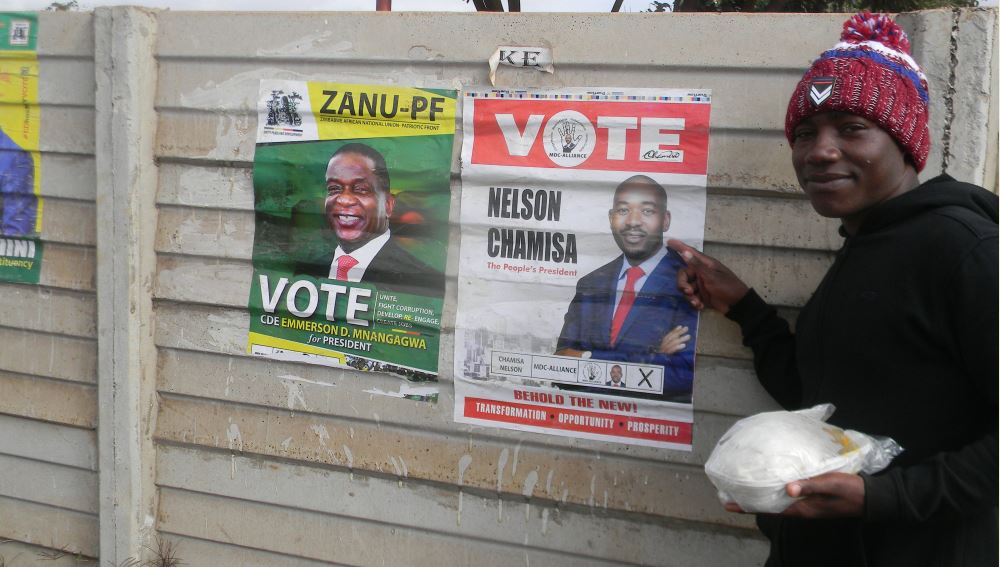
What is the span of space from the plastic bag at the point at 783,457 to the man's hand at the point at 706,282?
713 millimetres

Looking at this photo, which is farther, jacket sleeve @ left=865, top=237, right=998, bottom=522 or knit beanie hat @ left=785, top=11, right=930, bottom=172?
knit beanie hat @ left=785, top=11, right=930, bottom=172

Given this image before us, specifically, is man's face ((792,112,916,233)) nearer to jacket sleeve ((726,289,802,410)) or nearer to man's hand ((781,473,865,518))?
jacket sleeve ((726,289,802,410))

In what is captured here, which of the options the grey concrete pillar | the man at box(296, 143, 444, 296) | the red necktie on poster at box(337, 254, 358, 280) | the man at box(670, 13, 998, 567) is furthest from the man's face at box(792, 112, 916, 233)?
the grey concrete pillar

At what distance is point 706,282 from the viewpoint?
Answer: 2.63 meters

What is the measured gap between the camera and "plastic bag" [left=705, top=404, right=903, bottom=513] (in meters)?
1.81

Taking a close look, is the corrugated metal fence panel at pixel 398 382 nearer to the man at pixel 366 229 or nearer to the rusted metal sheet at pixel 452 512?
the rusted metal sheet at pixel 452 512

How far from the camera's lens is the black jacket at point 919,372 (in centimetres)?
174

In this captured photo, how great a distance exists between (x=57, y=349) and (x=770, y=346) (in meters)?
2.80

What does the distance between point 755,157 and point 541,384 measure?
994 mm

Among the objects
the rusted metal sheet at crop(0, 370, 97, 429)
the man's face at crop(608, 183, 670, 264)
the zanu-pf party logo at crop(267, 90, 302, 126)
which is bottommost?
the rusted metal sheet at crop(0, 370, 97, 429)

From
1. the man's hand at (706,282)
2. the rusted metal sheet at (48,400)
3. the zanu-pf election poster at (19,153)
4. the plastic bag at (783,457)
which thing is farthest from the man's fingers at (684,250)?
the zanu-pf election poster at (19,153)

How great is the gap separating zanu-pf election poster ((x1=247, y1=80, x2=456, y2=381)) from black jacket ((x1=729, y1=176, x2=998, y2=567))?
1.38 meters

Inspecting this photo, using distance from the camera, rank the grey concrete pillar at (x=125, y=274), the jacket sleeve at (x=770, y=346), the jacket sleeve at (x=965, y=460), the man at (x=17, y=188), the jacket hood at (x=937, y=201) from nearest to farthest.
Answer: the jacket sleeve at (x=965, y=460)
the jacket hood at (x=937, y=201)
the jacket sleeve at (x=770, y=346)
the grey concrete pillar at (x=125, y=274)
the man at (x=17, y=188)

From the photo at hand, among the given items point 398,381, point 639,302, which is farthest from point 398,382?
point 639,302
